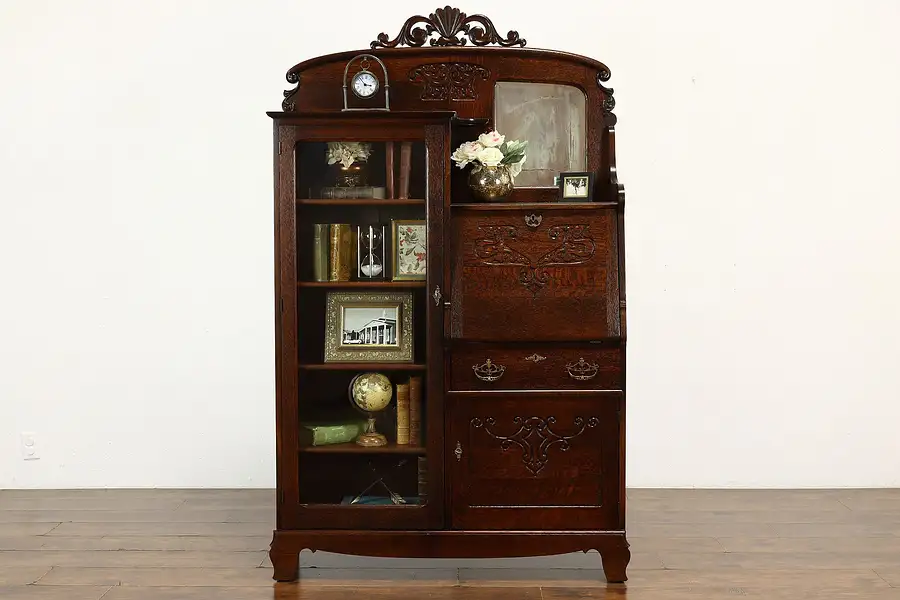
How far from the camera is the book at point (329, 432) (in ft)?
9.86

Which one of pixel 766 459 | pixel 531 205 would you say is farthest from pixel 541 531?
pixel 766 459

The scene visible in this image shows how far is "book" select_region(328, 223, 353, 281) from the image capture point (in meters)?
3.01

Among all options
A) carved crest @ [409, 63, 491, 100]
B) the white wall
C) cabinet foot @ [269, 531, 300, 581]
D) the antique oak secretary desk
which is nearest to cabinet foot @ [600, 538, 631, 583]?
the antique oak secretary desk

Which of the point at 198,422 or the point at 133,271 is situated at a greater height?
the point at 133,271

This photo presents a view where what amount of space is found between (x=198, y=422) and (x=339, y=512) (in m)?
1.33

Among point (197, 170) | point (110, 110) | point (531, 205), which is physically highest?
point (110, 110)

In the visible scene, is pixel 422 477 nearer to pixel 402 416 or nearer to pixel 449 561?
pixel 402 416

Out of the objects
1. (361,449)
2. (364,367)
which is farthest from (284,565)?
(364,367)

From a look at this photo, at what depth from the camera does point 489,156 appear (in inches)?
118

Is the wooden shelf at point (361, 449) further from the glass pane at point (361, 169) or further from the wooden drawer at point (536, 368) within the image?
the glass pane at point (361, 169)

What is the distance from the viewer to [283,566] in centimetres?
294

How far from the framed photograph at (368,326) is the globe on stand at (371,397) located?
0.07m

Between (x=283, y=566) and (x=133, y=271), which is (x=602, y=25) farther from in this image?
(x=283, y=566)

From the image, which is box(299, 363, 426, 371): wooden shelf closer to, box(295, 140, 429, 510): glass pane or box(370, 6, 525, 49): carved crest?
box(295, 140, 429, 510): glass pane
